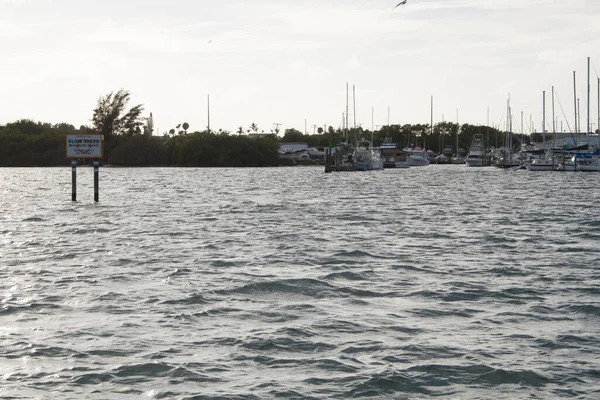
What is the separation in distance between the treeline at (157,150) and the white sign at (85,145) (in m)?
114

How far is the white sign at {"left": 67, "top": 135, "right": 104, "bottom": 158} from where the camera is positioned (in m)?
49.3

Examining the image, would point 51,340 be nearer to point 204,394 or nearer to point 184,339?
point 184,339

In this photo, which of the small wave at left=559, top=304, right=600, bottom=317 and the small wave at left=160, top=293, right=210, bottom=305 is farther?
the small wave at left=160, top=293, right=210, bottom=305

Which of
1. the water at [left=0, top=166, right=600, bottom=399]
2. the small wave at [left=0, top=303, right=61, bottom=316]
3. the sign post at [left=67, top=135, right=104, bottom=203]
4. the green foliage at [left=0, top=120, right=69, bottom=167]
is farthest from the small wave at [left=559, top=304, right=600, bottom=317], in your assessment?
the green foliage at [left=0, top=120, right=69, bottom=167]

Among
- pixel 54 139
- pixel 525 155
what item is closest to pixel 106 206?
pixel 525 155

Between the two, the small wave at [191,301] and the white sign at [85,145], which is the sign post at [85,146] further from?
the small wave at [191,301]

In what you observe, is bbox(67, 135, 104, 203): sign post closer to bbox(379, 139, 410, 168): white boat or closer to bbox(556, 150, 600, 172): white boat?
bbox(556, 150, 600, 172): white boat

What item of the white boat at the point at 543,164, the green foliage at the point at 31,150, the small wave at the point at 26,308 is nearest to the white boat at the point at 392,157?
the white boat at the point at 543,164

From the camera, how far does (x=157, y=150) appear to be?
167250 millimetres

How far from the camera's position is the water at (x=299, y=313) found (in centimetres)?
1163

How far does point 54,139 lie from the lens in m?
167

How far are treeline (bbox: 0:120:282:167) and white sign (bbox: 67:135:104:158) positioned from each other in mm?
114334

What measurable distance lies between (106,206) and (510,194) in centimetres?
2723

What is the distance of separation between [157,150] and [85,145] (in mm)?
118660
